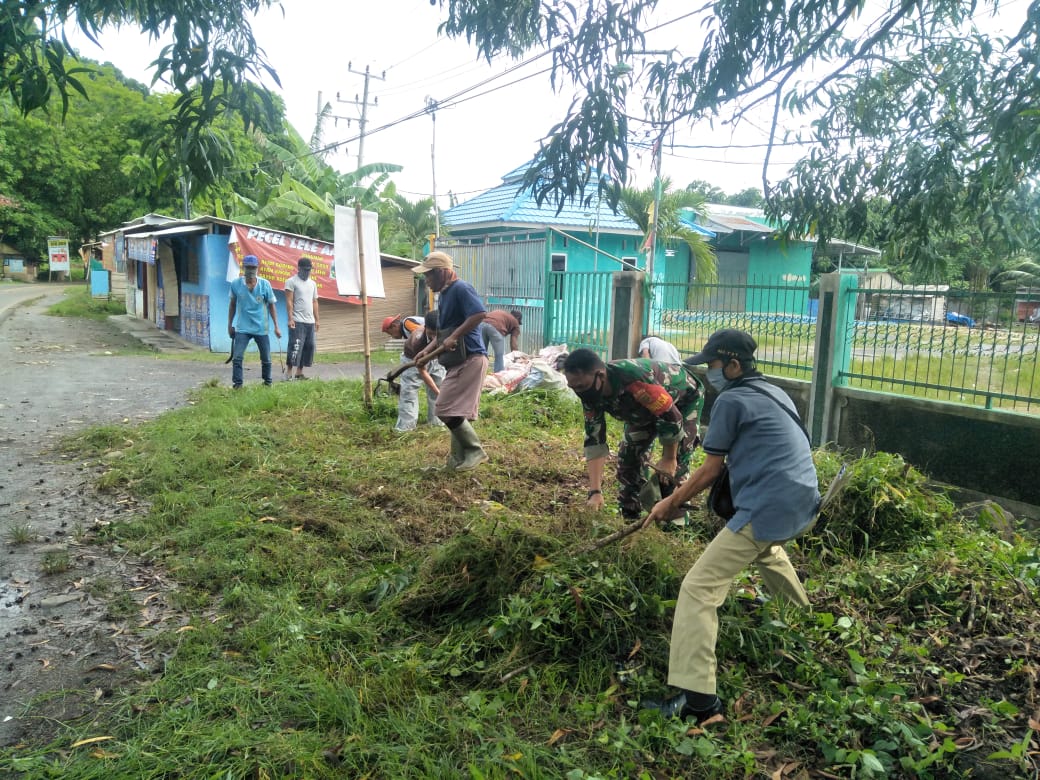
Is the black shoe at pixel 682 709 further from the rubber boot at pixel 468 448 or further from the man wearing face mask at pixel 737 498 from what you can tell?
the rubber boot at pixel 468 448

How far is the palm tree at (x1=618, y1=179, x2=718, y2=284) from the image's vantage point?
55.6 feet

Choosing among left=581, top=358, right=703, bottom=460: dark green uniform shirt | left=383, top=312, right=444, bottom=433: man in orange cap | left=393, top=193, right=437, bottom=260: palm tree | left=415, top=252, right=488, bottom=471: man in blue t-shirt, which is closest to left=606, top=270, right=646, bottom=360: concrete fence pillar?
left=383, top=312, right=444, bottom=433: man in orange cap

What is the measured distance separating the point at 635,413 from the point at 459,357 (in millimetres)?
2248

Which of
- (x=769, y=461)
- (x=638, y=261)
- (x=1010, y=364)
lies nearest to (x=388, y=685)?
(x=769, y=461)

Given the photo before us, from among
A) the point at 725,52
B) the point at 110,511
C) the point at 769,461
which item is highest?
the point at 725,52

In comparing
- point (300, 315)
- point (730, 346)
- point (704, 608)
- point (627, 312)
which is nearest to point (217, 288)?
point (300, 315)

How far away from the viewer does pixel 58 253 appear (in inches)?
1594

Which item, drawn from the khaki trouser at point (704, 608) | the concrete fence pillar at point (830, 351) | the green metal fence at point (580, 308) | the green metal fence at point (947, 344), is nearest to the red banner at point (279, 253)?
the green metal fence at point (580, 308)

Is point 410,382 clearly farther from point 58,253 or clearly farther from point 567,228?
point 58,253

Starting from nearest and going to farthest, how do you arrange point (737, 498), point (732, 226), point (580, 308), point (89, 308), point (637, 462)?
point (737, 498)
point (637, 462)
point (580, 308)
point (732, 226)
point (89, 308)

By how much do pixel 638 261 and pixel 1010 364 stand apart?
48.5 feet

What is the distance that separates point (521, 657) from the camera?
3.31m

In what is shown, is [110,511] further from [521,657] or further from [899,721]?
[899,721]

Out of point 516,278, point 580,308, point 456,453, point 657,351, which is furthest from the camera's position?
point 516,278
